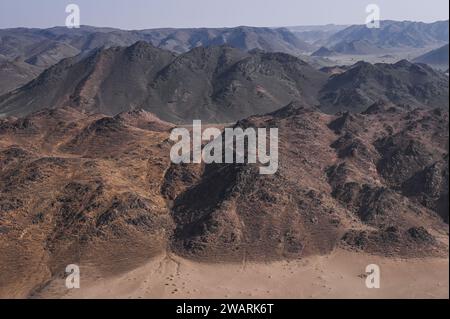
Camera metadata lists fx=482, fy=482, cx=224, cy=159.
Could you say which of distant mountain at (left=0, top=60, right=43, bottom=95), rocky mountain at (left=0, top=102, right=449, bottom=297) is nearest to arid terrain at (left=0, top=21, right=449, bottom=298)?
rocky mountain at (left=0, top=102, right=449, bottom=297)

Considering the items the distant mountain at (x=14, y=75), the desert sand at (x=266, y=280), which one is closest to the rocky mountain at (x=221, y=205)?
the desert sand at (x=266, y=280)

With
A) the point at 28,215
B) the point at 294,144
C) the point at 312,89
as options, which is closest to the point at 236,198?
the point at 294,144

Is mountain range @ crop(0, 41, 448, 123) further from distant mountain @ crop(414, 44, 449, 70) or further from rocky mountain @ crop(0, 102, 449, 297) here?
distant mountain @ crop(414, 44, 449, 70)

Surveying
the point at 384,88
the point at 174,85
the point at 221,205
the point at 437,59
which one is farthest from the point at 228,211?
the point at 437,59

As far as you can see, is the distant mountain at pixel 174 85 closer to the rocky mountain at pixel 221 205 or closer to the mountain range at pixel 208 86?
the mountain range at pixel 208 86

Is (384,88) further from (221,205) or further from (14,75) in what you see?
(14,75)

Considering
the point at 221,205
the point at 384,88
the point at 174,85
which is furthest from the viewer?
the point at 384,88
